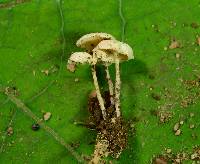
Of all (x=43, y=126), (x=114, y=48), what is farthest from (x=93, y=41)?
(x=43, y=126)

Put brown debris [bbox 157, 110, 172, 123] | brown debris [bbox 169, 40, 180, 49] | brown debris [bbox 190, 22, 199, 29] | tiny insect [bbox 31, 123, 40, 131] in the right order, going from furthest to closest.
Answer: brown debris [bbox 190, 22, 199, 29] < brown debris [bbox 169, 40, 180, 49] < tiny insect [bbox 31, 123, 40, 131] < brown debris [bbox 157, 110, 172, 123]

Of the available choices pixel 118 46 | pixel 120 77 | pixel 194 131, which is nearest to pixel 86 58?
pixel 118 46

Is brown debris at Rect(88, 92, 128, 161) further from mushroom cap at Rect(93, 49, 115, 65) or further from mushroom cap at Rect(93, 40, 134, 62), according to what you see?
mushroom cap at Rect(93, 40, 134, 62)

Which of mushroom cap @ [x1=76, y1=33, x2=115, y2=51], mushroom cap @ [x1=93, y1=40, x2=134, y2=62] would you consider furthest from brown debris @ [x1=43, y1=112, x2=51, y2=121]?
mushroom cap @ [x1=93, y1=40, x2=134, y2=62]

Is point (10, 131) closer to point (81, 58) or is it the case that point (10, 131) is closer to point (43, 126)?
point (43, 126)

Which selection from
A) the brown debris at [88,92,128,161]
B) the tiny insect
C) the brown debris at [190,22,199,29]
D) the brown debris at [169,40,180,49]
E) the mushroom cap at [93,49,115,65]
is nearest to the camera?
the mushroom cap at [93,49,115,65]

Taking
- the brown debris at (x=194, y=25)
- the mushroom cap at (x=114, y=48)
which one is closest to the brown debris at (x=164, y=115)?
the mushroom cap at (x=114, y=48)

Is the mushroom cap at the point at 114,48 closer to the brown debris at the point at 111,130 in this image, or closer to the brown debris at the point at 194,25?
the brown debris at the point at 111,130
